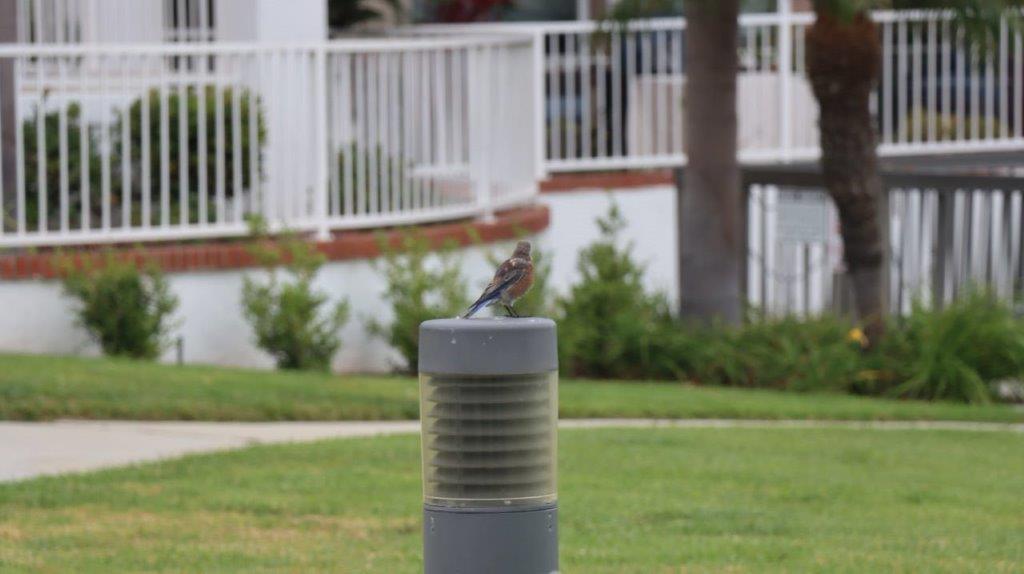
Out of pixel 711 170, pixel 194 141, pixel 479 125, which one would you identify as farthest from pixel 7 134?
pixel 711 170

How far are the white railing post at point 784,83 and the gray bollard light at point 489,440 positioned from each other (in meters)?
12.5

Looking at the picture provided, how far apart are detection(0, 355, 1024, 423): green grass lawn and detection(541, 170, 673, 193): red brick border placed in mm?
3567

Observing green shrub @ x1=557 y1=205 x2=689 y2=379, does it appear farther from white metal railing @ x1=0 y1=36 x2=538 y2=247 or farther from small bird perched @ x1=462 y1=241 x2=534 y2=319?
small bird perched @ x1=462 y1=241 x2=534 y2=319

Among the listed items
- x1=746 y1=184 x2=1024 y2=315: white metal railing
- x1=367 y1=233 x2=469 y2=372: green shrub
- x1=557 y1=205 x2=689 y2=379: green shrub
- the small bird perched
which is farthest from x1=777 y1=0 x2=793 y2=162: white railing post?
the small bird perched

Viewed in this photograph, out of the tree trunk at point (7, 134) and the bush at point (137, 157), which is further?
the bush at point (137, 157)

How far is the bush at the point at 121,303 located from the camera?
10805mm

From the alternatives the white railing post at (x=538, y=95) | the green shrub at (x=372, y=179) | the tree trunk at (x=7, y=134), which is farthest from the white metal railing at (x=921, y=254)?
the tree trunk at (x=7, y=134)

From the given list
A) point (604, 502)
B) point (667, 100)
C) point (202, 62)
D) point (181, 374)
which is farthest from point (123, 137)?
point (667, 100)

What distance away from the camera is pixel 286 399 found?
9789mm

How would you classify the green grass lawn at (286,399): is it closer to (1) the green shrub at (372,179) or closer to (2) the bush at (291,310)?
(2) the bush at (291,310)

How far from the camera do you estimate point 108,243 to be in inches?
450

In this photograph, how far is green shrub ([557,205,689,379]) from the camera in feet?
40.4

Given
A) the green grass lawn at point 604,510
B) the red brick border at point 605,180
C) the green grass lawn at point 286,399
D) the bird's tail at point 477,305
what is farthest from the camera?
the red brick border at point 605,180

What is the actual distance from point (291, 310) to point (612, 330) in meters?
2.31
